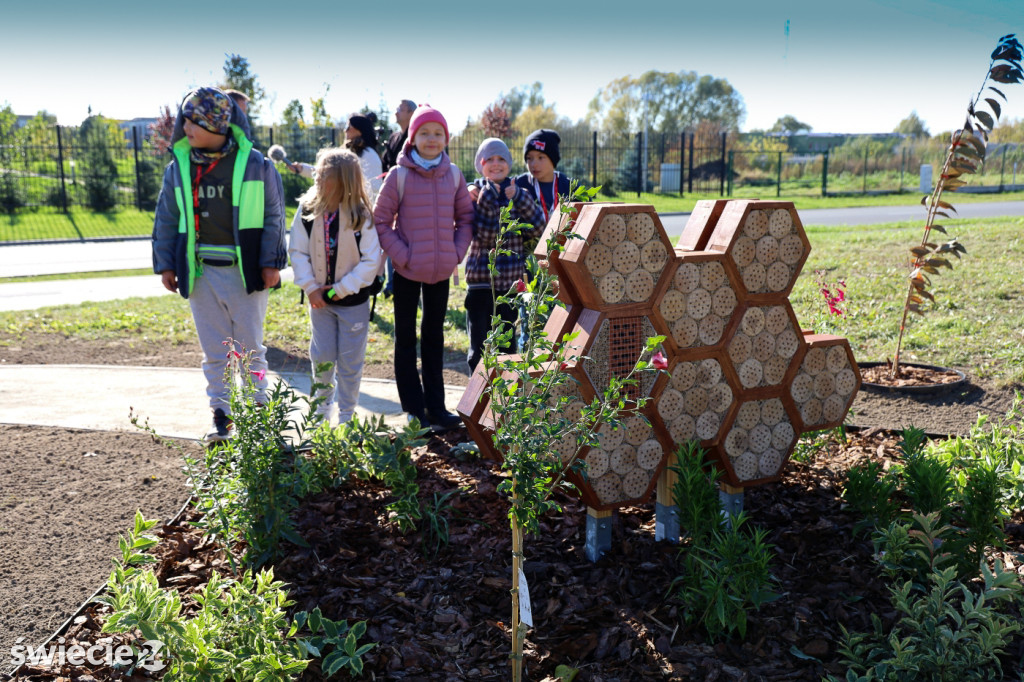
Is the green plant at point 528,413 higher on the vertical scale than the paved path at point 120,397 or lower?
higher

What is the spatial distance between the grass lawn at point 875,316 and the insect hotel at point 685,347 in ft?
5.66

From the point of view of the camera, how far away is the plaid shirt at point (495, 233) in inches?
199

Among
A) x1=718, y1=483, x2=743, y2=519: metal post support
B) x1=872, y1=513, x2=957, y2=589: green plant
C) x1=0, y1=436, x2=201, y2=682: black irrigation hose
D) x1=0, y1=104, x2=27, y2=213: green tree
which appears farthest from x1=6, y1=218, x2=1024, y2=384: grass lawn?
x1=0, y1=104, x2=27, y2=213: green tree

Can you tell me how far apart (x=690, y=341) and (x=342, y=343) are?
99.1 inches

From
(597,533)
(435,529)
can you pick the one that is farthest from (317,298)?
(597,533)

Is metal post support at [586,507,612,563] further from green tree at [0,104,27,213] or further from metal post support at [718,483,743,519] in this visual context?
green tree at [0,104,27,213]

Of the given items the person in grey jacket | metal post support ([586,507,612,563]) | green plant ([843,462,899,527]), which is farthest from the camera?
the person in grey jacket

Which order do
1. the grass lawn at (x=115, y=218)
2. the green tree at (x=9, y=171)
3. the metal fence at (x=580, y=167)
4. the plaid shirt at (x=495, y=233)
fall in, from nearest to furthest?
the plaid shirt at (x=495, y=233), the grass lawn at (x=115, y=218), the green tree at (x=9, y=171), the metal fence at (x=580, y=167)

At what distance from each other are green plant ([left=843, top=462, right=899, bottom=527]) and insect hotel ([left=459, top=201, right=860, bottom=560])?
0.29 metres

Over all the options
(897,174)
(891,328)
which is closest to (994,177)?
(897,174)

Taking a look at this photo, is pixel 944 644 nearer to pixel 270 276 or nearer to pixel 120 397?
pixel 270 276

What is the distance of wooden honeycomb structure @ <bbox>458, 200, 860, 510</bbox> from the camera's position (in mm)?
2965

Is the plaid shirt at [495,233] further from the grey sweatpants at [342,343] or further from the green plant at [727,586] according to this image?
the green plant at [727,586]

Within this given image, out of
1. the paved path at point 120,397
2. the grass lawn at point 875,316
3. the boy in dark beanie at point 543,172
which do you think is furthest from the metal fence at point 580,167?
the boy in dark beanie at point 543,172
